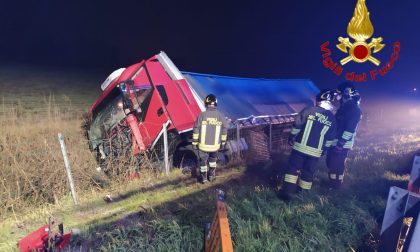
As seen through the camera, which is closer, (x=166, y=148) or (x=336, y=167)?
(x=336, y=167)

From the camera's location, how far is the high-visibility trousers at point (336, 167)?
15.7 ft

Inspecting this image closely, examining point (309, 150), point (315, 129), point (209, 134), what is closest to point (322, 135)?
point (315, 129)

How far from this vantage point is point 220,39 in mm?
19812

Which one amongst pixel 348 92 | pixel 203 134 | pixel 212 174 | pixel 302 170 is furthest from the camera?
pixel 212 174

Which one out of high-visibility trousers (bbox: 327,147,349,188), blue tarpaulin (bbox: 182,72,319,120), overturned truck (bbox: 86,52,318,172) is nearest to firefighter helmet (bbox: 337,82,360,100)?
high-visibility trousers (bbox: 327,147,349,188)

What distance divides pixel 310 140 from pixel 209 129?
1.63 metres

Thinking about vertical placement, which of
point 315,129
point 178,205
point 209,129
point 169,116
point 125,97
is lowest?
point 178,205

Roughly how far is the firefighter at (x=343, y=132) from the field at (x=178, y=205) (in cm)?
30

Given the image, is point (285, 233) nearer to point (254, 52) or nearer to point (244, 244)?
point (244, 244)

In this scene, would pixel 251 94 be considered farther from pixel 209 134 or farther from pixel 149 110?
pixel 149 110

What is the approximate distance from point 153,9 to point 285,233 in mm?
18963

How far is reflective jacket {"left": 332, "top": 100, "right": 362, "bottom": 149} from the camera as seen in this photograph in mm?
4859

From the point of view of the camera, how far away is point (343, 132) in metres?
4.90

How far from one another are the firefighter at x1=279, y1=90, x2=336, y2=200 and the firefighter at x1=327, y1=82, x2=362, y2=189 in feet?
1.96
